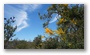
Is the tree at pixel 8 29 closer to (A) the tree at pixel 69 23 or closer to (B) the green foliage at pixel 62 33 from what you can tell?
(B) the green foliage at pixel 62 33

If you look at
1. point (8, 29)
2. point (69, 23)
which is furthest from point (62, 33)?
point (8, 29)

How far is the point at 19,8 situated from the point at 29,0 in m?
0.21

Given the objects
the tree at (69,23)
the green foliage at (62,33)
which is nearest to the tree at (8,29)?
the green foliage at (62,33)

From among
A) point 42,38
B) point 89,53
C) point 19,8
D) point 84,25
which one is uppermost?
point 19,8

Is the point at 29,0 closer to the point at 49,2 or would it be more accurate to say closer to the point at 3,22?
the point at 49,2

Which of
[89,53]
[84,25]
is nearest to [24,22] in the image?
[84,25]

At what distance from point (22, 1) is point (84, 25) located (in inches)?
43.1

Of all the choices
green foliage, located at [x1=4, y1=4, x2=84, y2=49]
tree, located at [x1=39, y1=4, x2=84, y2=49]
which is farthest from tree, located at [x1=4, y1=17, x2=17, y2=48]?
tree, located at [x1=39, y1=4, x2=84, y2=49]

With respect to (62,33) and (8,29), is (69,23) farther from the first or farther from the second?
(8,29)

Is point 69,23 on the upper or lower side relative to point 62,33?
upper

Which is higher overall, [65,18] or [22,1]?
[22,1]

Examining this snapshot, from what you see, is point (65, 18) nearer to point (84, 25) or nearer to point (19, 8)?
point (84, 25)

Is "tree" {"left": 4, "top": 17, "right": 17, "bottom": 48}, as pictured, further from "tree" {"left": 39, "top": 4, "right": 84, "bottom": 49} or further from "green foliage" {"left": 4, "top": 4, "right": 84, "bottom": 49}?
"tree" {"left": 39, "top": 4, "right": 84, "bottom": 49}

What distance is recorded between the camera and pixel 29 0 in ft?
8.50
